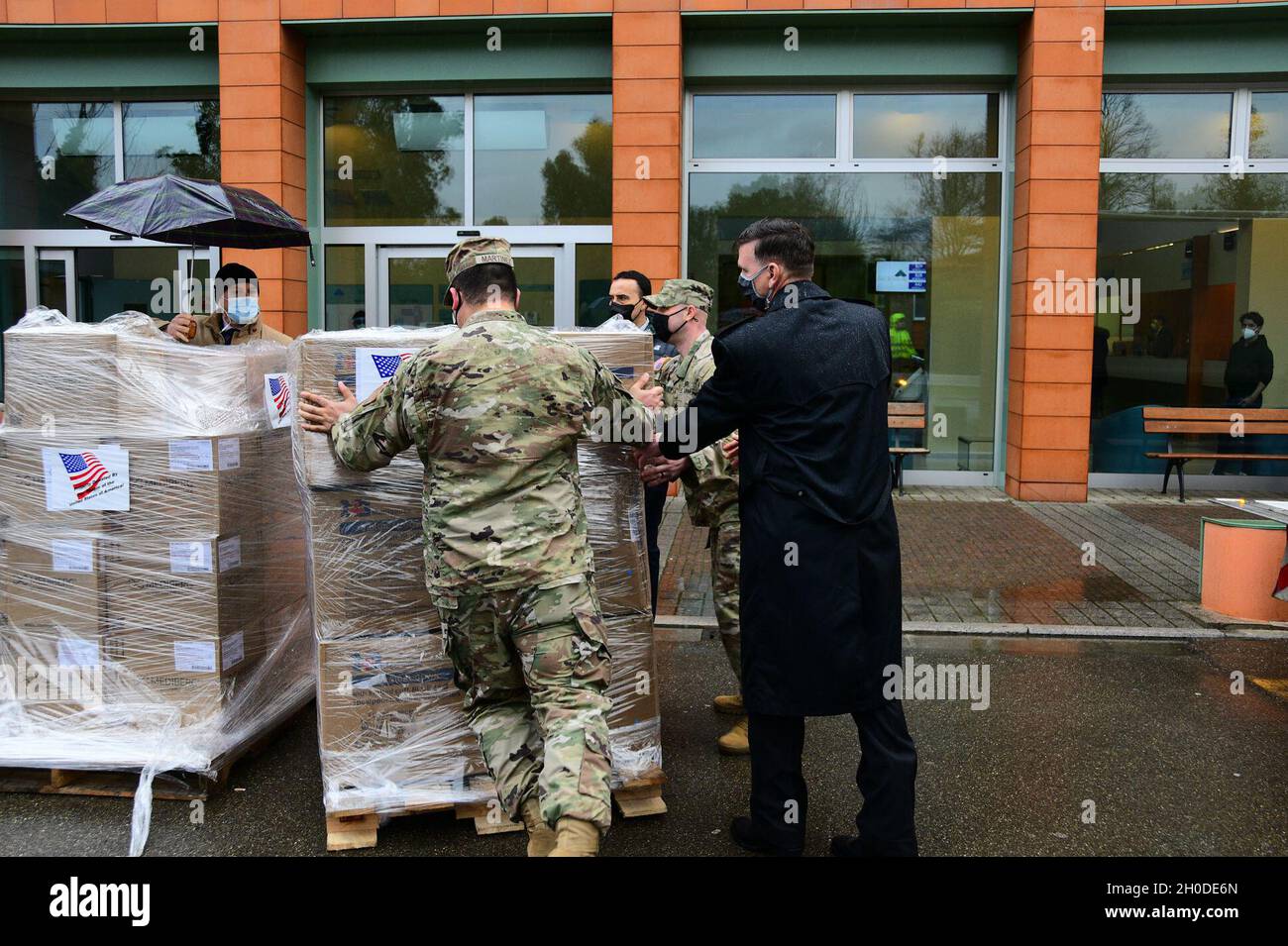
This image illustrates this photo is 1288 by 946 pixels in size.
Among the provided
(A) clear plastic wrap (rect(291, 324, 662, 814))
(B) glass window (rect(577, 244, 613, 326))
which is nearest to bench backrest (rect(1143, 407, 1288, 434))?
(B) glass window (rect(577, 244, 613, 326))

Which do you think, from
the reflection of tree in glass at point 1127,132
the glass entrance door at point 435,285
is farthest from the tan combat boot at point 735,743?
the reflection of tree in glass at point 1127,132

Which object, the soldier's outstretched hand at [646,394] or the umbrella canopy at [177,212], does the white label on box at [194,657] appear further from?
the umbrella canopy at [177,212]

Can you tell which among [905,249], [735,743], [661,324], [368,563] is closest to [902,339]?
[905,249]

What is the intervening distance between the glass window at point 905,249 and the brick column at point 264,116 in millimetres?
4241

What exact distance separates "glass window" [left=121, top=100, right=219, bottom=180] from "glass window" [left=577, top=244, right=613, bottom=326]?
4.27 metres

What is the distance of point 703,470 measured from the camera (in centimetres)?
476

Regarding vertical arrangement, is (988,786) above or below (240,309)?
below

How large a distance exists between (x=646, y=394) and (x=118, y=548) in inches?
85.6

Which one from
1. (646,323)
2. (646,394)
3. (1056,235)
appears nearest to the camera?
(646,394)

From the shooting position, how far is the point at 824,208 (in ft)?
38.5

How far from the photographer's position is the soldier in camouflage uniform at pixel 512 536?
11.0 feet

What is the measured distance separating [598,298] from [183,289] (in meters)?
4.62

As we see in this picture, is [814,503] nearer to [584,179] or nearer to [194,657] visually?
[194,657]
